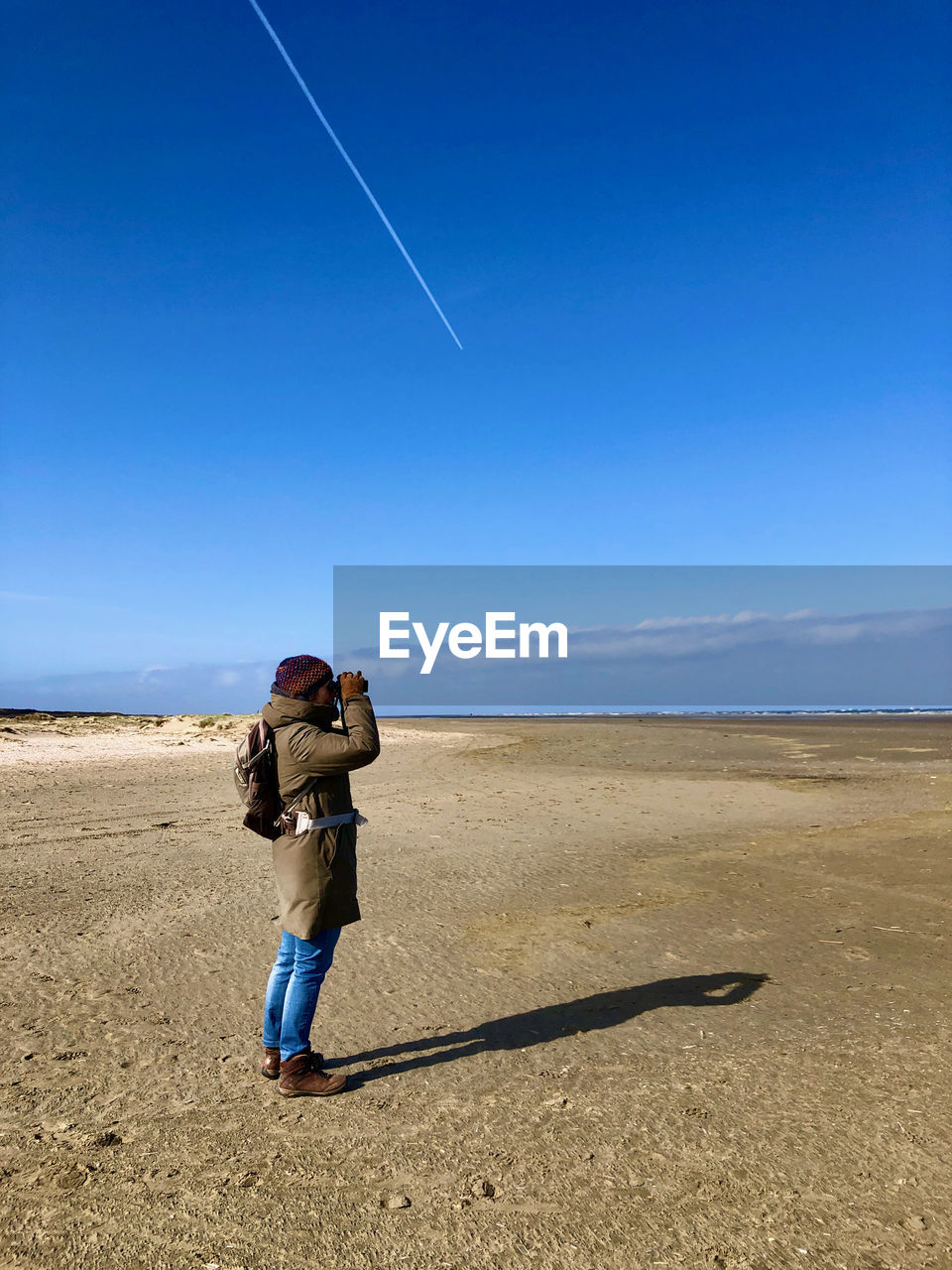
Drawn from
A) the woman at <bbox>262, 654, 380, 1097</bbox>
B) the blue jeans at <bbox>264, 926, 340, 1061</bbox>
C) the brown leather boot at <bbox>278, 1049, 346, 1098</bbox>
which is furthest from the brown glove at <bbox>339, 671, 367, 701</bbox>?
the brown leather boot at <bbox>278, 1049, 346, 1098</bbox>

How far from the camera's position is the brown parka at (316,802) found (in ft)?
14.6

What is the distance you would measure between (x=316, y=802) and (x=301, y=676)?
2.21ft

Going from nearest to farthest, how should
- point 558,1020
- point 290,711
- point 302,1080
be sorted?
point 302,1080 < point 290,711 < point 558,1020

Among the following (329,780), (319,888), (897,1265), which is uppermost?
(329,780)

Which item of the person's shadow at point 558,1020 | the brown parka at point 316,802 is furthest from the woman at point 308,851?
the person's shadow at point 558,1020

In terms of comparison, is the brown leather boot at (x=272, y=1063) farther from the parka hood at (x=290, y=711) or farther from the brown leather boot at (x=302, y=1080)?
the parka hood at (x=290, y=711)

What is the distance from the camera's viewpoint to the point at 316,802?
458 centimetres

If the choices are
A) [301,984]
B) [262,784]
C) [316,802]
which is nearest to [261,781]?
[262,784]

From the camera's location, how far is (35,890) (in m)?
8.81

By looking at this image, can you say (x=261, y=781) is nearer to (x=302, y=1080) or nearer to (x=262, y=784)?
(x=262, y=784)

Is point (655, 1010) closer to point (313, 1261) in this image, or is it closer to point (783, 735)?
point (313, 1261)

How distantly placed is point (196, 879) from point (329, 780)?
5.84 meters

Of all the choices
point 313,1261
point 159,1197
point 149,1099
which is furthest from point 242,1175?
point 149,1099

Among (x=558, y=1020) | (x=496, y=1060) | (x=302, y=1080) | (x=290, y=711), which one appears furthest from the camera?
(x=558, y=1020)
